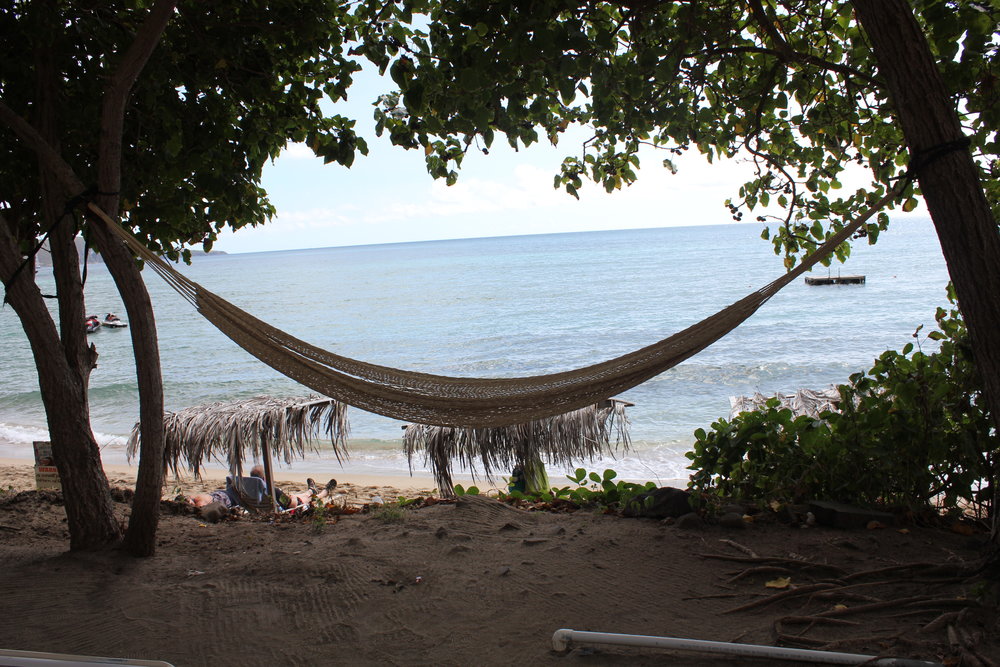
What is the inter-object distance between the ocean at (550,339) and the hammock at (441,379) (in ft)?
15.5

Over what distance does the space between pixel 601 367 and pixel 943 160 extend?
96cm

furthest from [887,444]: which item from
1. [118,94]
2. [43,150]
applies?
[43,150]

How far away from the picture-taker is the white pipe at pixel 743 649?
134 cm

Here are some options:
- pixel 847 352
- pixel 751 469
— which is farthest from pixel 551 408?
pixel 847 352

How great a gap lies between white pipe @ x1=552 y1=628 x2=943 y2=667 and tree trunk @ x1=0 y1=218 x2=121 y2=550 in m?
1.53

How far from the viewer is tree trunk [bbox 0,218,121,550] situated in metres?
2.07

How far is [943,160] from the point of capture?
155cm

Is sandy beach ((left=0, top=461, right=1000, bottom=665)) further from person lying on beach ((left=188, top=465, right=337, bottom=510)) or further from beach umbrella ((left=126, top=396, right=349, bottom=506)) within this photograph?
beach umbrella ((left=126, top=396, right=349, bottom=506))

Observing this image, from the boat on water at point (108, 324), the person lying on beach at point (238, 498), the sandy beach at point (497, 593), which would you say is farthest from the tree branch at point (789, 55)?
the boat on water at point (108, 324)

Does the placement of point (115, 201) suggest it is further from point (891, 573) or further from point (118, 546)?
point (891, 573)

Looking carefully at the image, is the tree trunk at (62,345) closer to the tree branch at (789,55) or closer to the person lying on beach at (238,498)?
the person lying on beach at (238,498)

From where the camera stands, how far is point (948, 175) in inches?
60.9

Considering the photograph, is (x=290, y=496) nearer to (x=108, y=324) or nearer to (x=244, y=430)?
(x=244, y=430)

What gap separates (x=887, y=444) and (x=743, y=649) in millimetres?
1090
